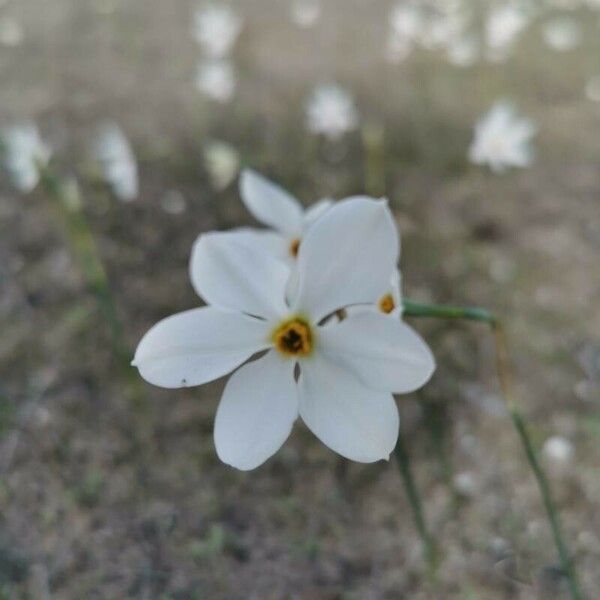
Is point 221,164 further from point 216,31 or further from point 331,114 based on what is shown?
point 216,31

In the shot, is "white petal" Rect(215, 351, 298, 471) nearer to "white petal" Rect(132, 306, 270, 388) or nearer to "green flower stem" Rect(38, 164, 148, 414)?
"white petal" Rect(132, 306, 270, 388)

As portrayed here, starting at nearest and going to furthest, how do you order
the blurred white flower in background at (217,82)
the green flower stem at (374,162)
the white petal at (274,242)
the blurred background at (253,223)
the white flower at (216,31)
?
the white petal at (274,242)
the blurred background at (253,223)
the green flower stem at (374,162)
the blurred white flower in background at (217,82)
the white flower at (216,31)

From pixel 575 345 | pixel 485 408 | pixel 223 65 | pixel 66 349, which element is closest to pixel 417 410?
pixel 485 408

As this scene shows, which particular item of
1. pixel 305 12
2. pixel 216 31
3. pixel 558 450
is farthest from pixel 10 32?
pixel 558 450

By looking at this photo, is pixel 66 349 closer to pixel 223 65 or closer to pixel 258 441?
pixel 258 441

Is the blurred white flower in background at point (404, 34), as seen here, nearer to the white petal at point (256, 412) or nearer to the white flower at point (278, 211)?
the white flower at point (278, 211)

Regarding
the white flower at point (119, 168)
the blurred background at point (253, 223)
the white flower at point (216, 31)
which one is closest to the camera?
the blurred background at point (253, 223)

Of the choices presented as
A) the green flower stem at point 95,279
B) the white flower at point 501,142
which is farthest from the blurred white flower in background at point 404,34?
the green flower stem at point 95,279

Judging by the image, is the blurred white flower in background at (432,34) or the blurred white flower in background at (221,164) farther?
the blurred white flower in background at (432,34)
